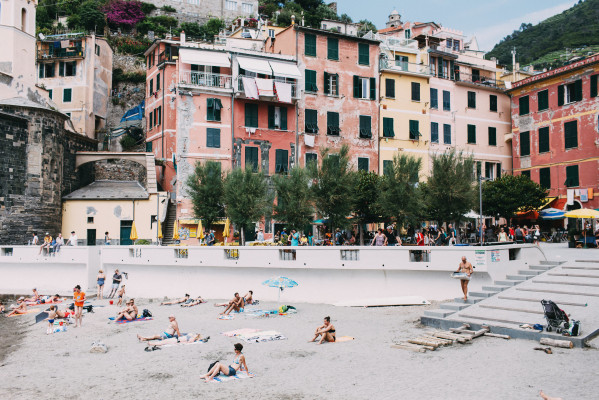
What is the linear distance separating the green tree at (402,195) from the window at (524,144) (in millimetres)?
19206

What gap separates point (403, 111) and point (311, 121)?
836 centimetres

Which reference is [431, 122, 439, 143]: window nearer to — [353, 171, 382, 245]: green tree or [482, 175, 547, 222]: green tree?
[482, 175, 547, 222]: green tree

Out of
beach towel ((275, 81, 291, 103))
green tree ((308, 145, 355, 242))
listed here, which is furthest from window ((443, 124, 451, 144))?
green tree ((308, 145, 355, 242))

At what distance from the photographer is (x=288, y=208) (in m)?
28.4

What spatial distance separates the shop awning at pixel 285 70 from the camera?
37.6m

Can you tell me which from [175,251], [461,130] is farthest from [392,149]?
[175,251]

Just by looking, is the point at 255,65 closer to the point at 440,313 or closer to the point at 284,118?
the point at 284,118

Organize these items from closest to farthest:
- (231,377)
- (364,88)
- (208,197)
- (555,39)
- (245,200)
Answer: (231,377) < (245,200) < (208,197) < (364,88) < (555,39)

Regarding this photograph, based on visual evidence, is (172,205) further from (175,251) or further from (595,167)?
(595,167)

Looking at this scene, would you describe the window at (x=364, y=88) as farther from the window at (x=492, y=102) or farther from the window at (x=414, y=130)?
the window at (x=492, y=102)

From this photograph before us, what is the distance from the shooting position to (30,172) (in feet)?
118

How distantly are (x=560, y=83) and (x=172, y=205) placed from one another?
31.7m

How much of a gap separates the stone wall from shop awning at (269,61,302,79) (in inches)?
647

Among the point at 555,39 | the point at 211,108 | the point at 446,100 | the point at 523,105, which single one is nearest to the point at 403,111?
the point at 446,100
